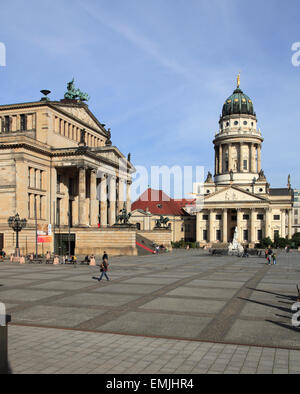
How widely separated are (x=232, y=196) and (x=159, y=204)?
71.5ft

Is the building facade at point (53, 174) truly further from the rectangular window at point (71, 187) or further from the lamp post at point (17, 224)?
the lamp post at point (17, 224)

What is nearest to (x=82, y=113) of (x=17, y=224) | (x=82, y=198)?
(x=82, y=198)

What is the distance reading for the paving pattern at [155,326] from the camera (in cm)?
1033

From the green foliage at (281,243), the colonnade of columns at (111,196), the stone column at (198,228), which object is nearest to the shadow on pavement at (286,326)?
the colonnade of columns at (111,196)

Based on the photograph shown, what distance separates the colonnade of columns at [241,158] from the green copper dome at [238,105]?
10.5 metres

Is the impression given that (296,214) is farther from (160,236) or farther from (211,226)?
(160,236)

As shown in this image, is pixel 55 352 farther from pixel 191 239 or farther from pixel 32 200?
pixel 191 239

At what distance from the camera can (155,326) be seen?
14.2 m

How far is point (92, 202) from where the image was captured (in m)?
68.3

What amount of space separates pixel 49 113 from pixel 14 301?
157ft

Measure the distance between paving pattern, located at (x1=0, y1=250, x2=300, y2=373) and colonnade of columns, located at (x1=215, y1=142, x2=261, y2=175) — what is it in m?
103

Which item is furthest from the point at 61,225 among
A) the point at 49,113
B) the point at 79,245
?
the point at 49,113

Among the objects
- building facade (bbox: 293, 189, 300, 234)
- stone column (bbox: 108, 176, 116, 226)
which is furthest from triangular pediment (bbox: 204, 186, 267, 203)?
building facade (bbox: 293, 189, 300, 234)

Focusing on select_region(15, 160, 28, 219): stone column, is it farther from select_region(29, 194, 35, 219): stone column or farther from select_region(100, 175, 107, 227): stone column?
select_region(100, 175, 107, 227): stone column
